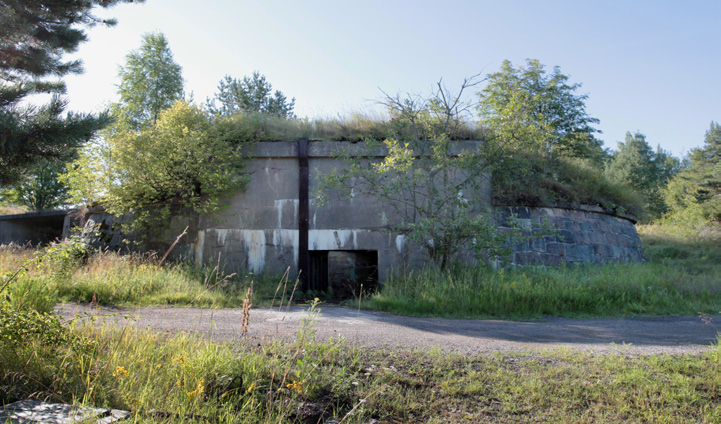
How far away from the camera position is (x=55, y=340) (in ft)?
11.5

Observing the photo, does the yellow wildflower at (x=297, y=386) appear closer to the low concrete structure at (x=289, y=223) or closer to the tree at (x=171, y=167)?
the low concrete structure at (x=289, y=223)

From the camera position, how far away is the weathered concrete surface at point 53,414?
8.41 ft

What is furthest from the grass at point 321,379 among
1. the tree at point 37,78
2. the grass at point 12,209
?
the grass at point 12,209

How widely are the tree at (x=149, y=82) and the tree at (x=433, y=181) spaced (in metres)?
18.0

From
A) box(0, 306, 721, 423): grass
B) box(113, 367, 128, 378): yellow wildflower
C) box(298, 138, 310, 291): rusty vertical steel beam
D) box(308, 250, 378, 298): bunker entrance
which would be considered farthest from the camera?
box(308, 250, 378, 298): bunker entrance

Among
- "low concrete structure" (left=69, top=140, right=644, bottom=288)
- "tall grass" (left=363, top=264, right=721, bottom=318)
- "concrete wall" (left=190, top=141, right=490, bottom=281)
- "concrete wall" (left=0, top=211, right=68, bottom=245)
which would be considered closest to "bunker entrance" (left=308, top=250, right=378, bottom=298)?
"low concrete structure" (left=69, top=140, right=644, bottom=288)

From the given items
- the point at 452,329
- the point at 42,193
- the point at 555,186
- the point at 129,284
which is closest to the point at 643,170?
the point at 555,186

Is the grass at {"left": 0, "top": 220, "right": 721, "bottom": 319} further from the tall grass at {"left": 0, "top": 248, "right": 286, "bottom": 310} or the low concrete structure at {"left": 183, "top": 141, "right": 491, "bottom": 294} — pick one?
the low concrete structure at {"left": 183, "top": 141, "right": 491, "bottom": 294}

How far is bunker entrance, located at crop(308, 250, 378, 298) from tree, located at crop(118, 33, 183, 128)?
14788 millimetres

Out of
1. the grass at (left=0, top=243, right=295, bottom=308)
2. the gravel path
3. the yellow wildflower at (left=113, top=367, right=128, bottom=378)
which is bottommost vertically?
the gravel path

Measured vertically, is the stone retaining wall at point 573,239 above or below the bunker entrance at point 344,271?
above

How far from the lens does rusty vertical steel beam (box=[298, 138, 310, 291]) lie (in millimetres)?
10695

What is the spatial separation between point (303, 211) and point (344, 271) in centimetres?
575

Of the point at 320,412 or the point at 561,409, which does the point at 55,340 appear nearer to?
the point at 320,412
